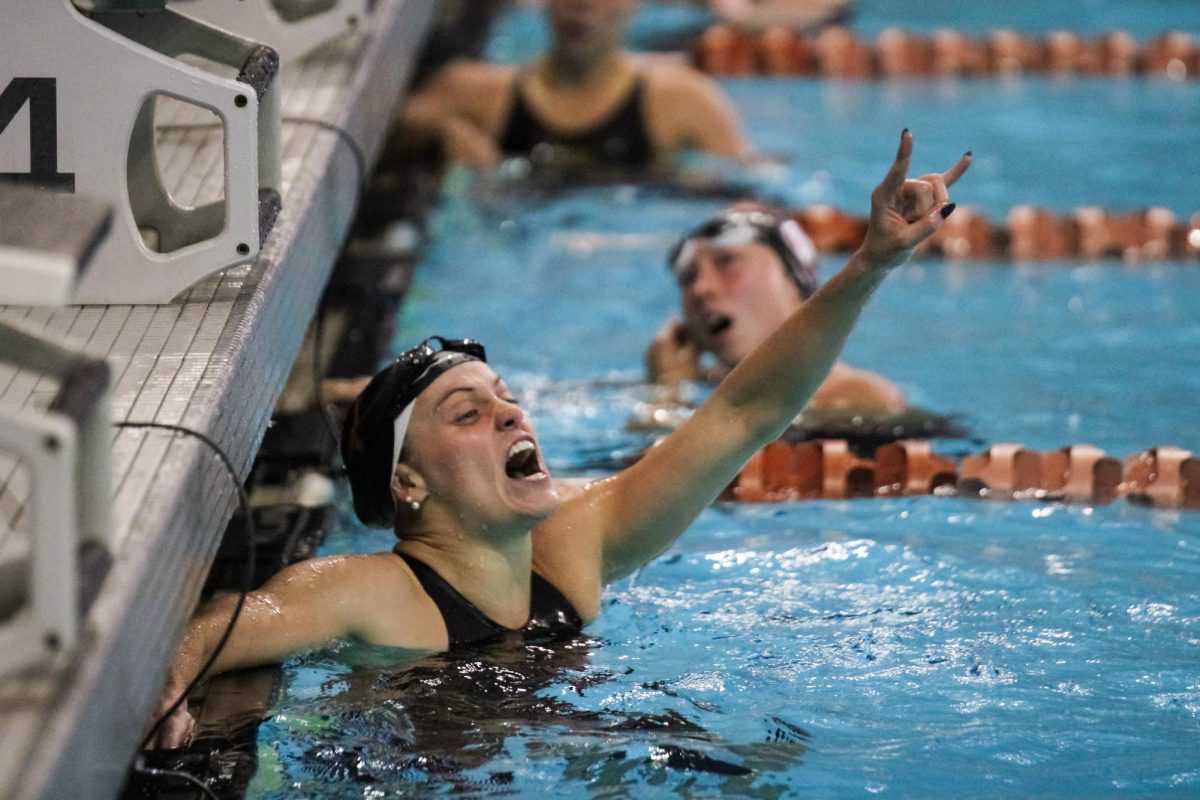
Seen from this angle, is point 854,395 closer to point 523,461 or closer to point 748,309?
point 748,309

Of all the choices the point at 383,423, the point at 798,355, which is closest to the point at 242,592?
the point at 383,423

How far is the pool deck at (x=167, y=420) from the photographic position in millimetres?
2012

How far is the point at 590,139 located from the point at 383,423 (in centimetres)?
424

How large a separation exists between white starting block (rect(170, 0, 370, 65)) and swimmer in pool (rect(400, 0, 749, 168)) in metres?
2.31

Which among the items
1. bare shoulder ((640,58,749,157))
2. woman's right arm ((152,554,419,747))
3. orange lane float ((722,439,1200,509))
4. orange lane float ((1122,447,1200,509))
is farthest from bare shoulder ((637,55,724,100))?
woman's right arm ((152,554,419,747))

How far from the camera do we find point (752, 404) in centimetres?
319

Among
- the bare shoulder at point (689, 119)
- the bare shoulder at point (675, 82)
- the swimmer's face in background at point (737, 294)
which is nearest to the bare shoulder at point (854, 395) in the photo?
the swimmer's face in background at point (737, 294)

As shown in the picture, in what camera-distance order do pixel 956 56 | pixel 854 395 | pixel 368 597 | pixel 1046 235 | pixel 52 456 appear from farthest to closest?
1. pixel 956 56
2. pixel 1046 235
3. pixel 854 395
4. pixel 368 597
5. pixel 52 456

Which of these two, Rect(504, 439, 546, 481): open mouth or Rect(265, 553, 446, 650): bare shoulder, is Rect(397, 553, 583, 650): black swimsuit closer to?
Rect(265, 553, 446, 650): bare shoulder

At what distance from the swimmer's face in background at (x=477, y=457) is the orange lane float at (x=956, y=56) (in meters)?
6.13

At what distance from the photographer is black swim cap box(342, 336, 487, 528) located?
10.3ft

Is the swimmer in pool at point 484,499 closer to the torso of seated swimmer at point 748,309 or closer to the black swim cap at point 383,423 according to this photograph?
the black swim cap at point 383,423

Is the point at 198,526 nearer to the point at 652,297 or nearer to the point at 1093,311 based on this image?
the point at 652,297

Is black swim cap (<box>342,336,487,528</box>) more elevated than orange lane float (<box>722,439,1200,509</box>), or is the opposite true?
black swim cap (<box>342,336,487,528</box>)
